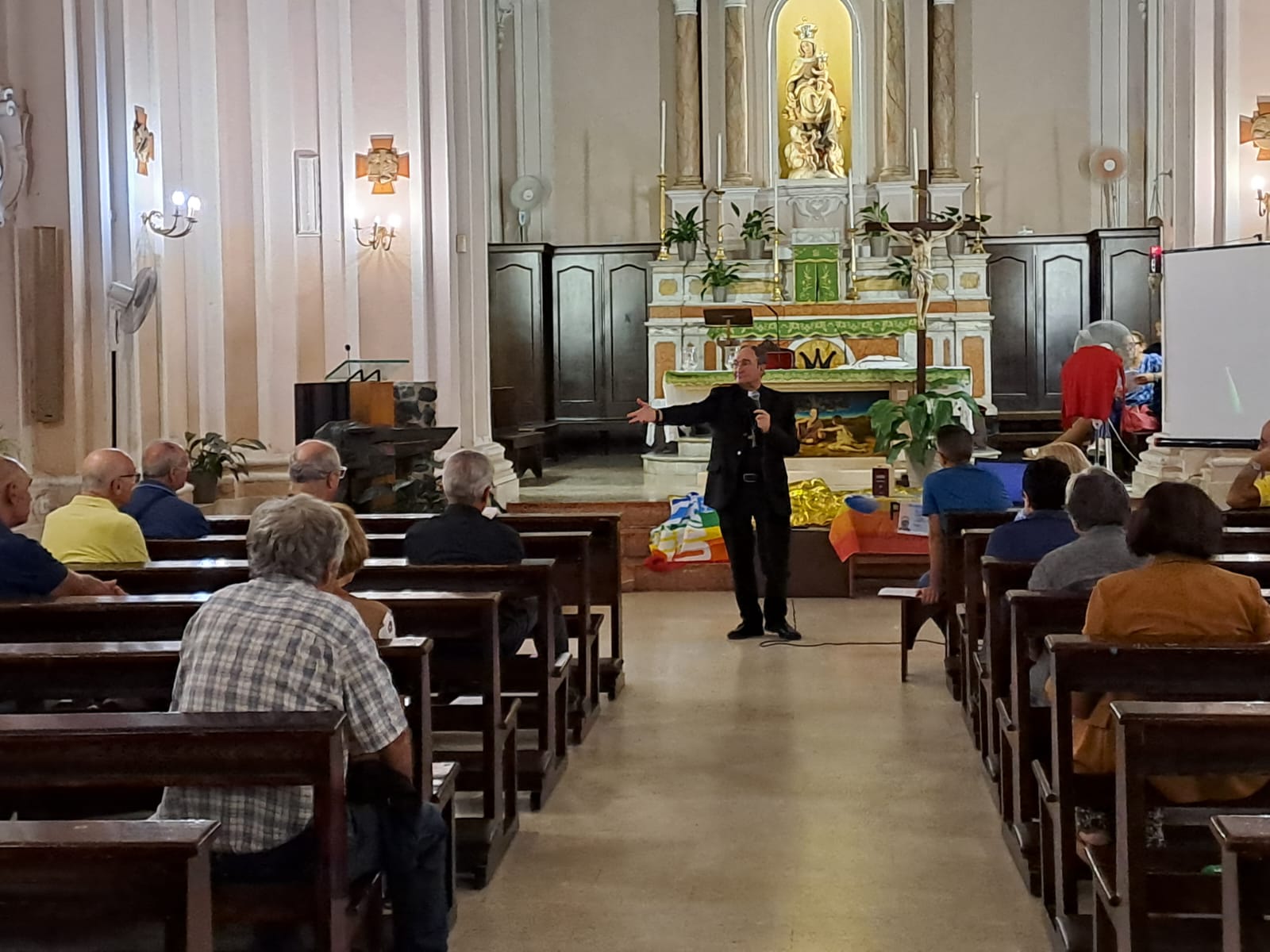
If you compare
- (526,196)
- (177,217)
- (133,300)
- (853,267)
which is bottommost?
(133,300)

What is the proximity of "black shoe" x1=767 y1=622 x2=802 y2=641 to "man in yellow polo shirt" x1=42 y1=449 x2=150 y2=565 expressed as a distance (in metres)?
3.44

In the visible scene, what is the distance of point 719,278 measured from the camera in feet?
48.7

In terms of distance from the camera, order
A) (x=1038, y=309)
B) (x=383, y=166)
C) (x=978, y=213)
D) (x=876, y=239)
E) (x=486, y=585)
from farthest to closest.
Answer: (x=1038, y=309) → (x=978, y=213) → (x=876, y=239) → (x=383, y=166) → (x=486, y=585)

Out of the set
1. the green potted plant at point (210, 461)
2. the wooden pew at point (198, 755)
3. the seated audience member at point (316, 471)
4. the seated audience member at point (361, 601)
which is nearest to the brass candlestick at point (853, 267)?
the green potted plant at point (210, 461)

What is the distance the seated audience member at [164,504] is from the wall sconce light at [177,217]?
3009 millimetres

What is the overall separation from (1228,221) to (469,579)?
7645 mm

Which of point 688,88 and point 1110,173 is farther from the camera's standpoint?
point 688,88

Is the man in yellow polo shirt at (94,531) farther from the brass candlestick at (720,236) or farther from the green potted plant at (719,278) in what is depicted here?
the brass candlestick at (720,236)

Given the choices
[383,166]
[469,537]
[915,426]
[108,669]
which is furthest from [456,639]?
[383,166]

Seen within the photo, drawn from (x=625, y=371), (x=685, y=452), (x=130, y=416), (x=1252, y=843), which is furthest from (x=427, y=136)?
(x=1252, y=843)

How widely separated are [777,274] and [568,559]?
31.4 ft

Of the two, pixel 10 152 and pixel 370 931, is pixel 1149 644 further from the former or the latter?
pixel 10 152

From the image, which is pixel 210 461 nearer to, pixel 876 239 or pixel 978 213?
pixel 876 239

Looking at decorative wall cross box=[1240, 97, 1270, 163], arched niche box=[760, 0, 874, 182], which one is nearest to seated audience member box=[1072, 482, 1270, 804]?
decorative wall cross box=[1240, 97, 1270, 163]
